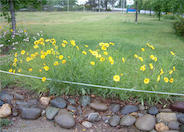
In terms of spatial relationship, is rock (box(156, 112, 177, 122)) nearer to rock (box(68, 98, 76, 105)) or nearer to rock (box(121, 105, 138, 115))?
rock (box(121, 105, 138, 115))

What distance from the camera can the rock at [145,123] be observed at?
2213 mm

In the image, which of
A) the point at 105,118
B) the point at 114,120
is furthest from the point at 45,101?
the point at 114,120

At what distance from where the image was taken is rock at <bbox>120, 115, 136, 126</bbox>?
2277 mm

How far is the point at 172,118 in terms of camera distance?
7.52ft

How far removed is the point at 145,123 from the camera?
2.24m

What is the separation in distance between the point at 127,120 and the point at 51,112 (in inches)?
35.8

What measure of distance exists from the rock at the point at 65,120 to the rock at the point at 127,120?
0.56 meters

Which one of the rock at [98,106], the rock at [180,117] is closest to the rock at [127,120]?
the rock at [98,106]

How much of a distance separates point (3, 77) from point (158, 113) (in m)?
2.32

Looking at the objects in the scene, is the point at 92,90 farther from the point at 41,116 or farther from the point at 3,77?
the point at 3,77

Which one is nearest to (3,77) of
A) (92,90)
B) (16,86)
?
(16,86)

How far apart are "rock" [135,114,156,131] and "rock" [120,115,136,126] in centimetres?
5

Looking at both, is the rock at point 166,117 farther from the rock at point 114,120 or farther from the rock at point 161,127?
the rock at point 114,120

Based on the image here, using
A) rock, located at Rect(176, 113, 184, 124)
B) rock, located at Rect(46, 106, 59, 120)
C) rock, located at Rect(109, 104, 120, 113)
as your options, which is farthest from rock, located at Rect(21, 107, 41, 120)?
rock, located at Rect(176, 113, 184, 124)
